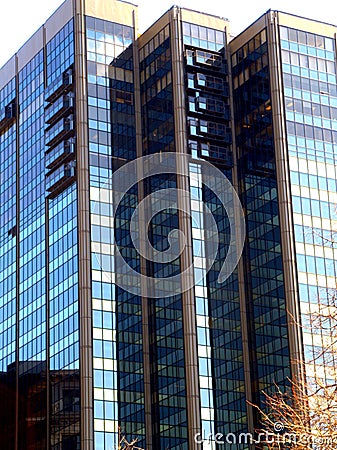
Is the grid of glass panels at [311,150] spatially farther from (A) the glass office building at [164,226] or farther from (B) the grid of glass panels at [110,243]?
(B) the grid of glass panels at [110,243]

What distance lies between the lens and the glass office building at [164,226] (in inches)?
3792

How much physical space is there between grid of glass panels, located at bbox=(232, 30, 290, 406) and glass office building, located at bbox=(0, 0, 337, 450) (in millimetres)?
174

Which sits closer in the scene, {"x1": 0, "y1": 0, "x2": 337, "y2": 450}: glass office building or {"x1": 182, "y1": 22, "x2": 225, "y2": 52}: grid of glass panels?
{"x1": 0, "y1": 0, "x2": 337, "y2": 450}: glass office building

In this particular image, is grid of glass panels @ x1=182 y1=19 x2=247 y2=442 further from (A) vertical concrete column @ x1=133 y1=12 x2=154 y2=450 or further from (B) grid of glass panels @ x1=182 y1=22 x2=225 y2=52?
(A) vertical concrete column @ x1=133 y1=12 x2=154 y2=450

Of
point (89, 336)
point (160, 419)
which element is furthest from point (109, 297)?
point (160, 419)

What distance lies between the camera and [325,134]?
10275 cm

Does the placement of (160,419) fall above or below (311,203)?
below

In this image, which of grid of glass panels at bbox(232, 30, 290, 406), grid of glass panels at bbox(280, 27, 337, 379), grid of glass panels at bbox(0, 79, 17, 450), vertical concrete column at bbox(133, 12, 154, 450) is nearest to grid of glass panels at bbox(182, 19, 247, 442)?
grid of glass panels at bbox(232, 30, 290, 406)

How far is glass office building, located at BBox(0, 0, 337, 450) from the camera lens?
9631cm

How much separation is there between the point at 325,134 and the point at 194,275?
19841mm

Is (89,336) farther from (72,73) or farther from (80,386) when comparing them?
(72,73)

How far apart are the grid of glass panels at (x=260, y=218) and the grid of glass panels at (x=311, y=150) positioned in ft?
6.92

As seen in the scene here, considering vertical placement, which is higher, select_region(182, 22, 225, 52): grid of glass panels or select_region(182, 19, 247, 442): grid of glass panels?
select_region(182, 22, 225, 52): grid of glass panels

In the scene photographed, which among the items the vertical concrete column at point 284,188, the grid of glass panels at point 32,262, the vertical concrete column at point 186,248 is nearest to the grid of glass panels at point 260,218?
the vertical concrete column at point 284,188
